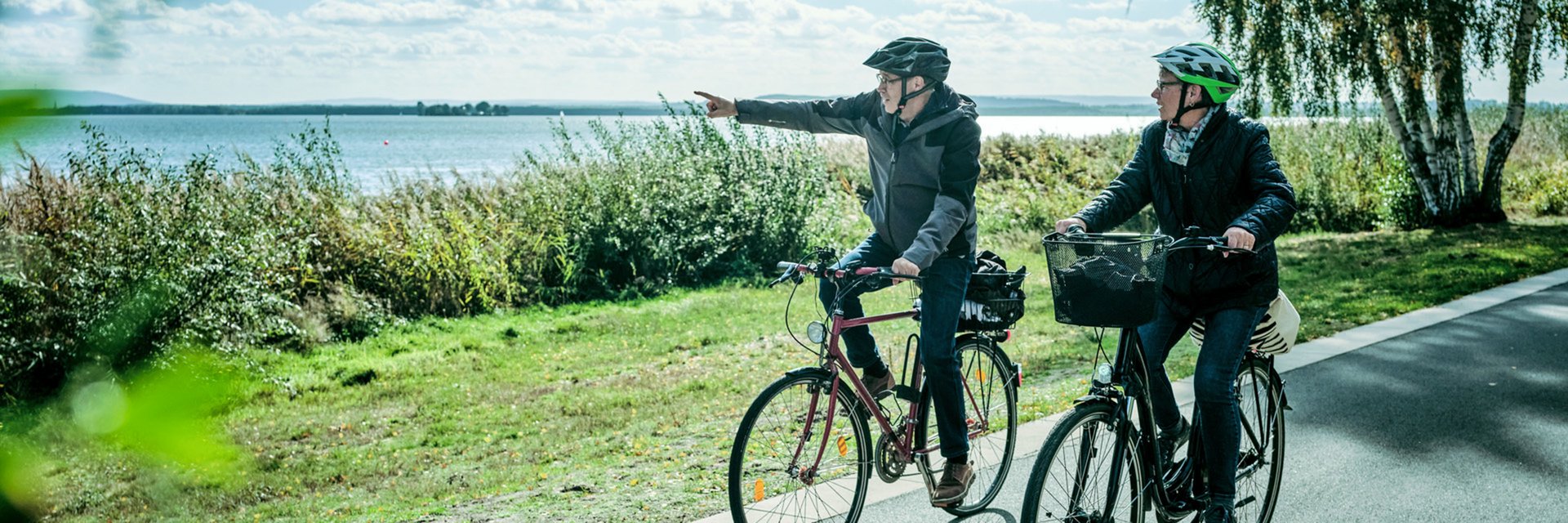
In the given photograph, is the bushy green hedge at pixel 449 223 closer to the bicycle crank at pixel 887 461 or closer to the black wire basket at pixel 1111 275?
the bicycle crank at pixel 887 461

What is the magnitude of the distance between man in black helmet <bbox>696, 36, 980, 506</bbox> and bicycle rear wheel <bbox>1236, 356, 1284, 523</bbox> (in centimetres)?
103

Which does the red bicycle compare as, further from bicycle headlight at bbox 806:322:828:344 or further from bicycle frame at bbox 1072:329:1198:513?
bicycle frame at bbox 1072:329:1198:513

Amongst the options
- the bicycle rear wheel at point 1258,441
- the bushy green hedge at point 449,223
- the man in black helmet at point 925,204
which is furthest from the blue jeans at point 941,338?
the bushy green hedge at point 449,223

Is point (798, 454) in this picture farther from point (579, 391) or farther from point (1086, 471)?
point (579, 391)

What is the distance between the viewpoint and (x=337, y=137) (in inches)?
2211

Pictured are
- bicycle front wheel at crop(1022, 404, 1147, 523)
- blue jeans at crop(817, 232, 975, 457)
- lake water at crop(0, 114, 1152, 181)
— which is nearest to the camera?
lake water at crop(0, 114, 1152, 181)

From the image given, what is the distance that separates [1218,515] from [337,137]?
187ft

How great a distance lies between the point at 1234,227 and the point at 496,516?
10.9ft

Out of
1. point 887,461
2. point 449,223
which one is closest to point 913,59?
point 887,461

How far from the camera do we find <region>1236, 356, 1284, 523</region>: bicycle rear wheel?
4.46m

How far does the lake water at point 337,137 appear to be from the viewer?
590mm

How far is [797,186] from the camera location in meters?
14.4

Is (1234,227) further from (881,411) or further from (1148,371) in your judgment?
(881,411)

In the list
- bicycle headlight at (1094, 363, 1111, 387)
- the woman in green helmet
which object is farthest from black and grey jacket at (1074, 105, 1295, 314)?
bicycle headlight at (1094, 363, 1111, 387)
